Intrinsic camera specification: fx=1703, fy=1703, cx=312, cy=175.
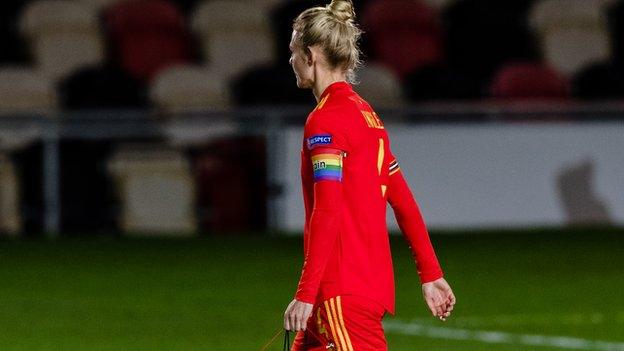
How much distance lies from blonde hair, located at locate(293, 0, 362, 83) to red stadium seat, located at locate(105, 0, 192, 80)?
12.9m

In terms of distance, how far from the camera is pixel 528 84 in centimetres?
1772

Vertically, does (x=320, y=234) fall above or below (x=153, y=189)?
below

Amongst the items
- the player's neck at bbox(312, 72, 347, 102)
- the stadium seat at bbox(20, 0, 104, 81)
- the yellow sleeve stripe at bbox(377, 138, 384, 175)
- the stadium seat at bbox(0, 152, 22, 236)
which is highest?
the stadium seat at bbox(20, 0, 104, 81)

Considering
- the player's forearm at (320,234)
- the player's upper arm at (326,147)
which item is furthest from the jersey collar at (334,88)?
the player's forearm at (320,234)

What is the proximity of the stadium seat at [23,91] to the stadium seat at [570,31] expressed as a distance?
5.99 meters

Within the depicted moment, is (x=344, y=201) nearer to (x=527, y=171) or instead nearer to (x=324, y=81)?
(x=324, y=81)

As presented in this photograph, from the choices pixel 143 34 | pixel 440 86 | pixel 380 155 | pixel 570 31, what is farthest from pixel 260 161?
pixel 380 155

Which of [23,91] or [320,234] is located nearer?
[320,234]

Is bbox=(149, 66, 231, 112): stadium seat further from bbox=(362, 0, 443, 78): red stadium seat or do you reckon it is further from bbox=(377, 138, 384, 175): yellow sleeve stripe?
bbox=(377, 138, 384, 175): yellow sleeve stripe

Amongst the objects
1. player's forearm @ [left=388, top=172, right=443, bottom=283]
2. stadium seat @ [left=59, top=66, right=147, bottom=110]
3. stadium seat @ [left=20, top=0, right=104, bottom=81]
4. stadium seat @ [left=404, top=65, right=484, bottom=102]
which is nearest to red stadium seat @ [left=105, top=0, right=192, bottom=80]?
stadium seat @ [left=20, top=0, right=104, bottom=81]

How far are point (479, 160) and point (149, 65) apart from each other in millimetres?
4101

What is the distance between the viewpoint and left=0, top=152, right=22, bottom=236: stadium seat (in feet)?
48.8

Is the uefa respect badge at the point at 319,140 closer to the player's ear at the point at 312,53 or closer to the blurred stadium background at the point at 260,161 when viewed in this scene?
the player's ear at the point at 312,53

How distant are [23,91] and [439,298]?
36.9ft
